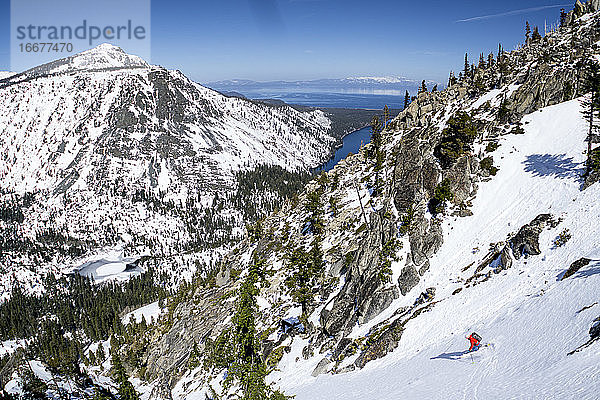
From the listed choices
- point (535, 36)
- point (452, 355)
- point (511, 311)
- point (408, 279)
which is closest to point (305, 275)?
point (408, 279)

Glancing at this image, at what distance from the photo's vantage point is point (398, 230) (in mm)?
48031

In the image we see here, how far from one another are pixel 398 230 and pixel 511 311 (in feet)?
77.3

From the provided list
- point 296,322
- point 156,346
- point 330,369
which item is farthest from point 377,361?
point 156,346

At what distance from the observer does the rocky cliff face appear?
36125mm

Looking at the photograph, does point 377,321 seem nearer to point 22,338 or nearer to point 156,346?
point 156,346

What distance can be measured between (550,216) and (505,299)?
14.9 meters

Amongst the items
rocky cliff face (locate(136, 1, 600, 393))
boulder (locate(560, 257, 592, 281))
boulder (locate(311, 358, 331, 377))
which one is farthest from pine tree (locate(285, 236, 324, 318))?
boulder (locate(560, 257, 592, 281))

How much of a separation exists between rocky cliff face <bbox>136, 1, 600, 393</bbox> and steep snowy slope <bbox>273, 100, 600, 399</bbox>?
69.6 inches

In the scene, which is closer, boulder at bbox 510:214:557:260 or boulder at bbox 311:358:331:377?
boulder at bbox 510:214:557:260

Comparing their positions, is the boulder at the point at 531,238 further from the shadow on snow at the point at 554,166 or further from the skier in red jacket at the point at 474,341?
the skier in red jacket at the point at 474,341

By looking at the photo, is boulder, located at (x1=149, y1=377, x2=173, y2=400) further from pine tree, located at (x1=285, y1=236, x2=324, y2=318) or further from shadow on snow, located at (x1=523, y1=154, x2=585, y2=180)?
shadow on snow, located at (x1=523, y1=154, x2=585, y2=180)

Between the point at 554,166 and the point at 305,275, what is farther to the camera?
the point at 305,275

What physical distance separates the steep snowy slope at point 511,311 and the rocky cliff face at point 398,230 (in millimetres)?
1767

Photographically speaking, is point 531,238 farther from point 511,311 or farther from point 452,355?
point 452,355
